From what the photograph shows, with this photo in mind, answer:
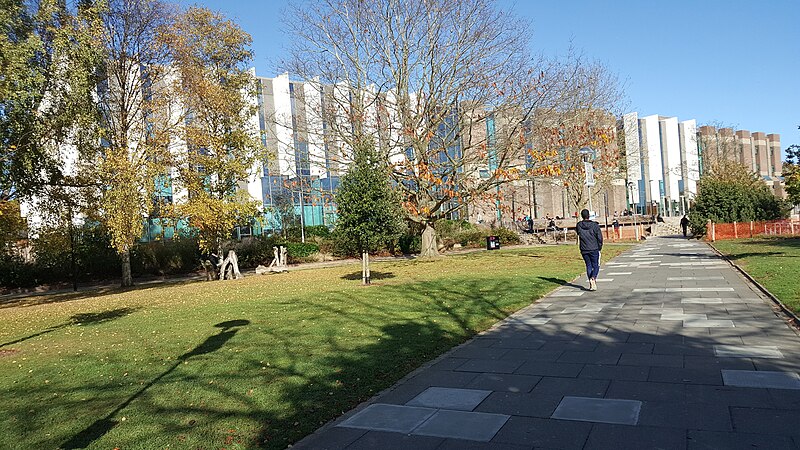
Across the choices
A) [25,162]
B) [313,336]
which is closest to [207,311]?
[313,336]

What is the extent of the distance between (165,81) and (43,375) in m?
20.9

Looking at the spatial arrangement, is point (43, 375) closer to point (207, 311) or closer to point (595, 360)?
point (207, 311)

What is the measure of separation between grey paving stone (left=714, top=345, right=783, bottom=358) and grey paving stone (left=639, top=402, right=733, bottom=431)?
1971mm

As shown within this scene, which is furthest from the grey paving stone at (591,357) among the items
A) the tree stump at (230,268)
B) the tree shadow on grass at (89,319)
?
the tree stump at (230,268)

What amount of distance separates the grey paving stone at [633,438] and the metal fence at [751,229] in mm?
31688

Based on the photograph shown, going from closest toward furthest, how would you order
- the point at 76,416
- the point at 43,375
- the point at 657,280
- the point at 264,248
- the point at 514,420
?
the point at 514,420, the point at 76,416, the point at 43,375, the point at 657,280, the point at 264,248

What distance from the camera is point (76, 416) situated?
5500mm

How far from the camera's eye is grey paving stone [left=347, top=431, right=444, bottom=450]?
4387 mm

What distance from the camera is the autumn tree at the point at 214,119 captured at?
22.2 meters

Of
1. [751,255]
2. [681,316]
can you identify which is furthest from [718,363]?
[751,255]

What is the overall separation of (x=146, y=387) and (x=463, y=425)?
363 cm

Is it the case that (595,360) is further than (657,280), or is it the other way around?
(657,280)

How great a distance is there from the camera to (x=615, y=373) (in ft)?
20.0

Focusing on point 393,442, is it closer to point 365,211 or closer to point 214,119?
point 365,211
